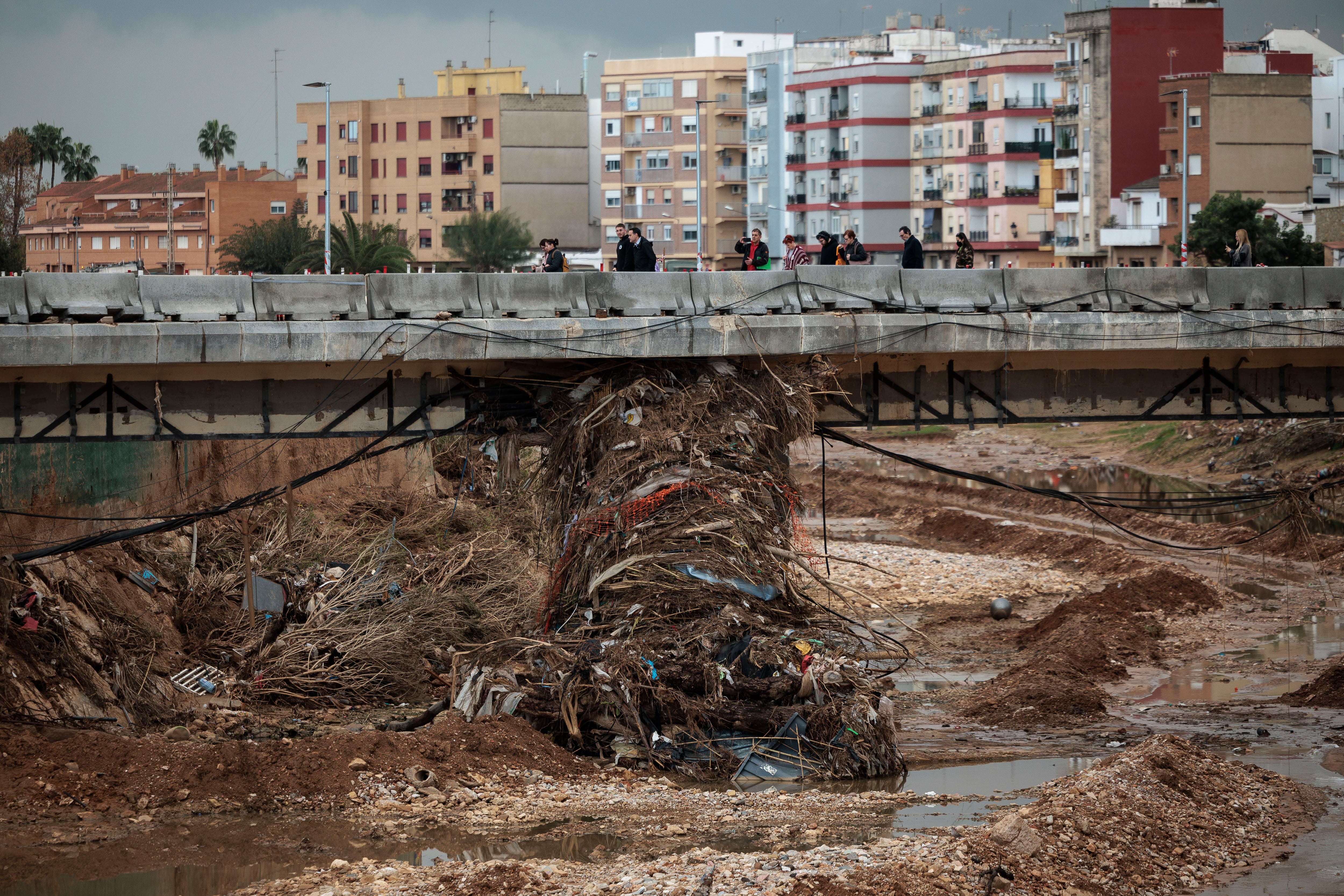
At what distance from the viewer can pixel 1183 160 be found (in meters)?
54.2

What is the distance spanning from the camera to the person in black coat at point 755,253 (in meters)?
20.3

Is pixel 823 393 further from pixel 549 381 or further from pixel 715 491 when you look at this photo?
pixel 549 381

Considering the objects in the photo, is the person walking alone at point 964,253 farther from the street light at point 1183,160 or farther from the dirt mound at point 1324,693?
the street light at point 1183,160

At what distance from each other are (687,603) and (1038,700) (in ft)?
19.7

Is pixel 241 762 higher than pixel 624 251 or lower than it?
lower

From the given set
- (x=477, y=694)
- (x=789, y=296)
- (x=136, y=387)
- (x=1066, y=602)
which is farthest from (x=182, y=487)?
(x=1066, y=602)

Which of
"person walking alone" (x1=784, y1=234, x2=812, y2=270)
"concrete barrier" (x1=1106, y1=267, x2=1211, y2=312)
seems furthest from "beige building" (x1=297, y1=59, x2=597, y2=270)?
"concrete barrier" (x1=1106, y1=267, x2=1211, y2=312)

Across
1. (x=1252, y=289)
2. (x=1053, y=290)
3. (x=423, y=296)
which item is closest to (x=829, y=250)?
(x=1053, y=290)

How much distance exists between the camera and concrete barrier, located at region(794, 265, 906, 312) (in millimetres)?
17953

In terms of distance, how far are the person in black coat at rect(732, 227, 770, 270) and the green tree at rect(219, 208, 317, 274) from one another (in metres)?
45.5

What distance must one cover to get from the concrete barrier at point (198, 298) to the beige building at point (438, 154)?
65248 mm

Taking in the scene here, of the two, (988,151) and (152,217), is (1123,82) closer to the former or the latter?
(988,151)

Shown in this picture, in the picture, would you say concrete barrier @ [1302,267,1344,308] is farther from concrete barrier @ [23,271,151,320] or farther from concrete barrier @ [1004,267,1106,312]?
concrete barrier @ [23,271,151,320]

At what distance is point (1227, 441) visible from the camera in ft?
140
